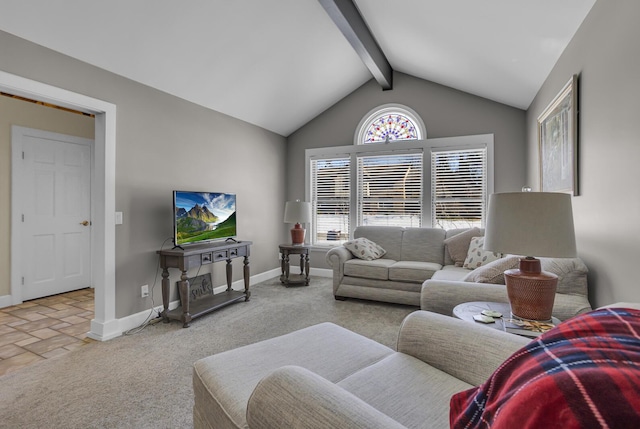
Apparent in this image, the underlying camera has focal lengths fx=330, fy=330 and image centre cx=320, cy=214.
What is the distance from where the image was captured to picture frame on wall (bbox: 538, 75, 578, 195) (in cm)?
234

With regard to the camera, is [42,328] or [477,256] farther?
[477,256]

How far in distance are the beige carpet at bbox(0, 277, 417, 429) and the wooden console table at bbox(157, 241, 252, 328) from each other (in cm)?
10

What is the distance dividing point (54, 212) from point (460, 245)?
520cm

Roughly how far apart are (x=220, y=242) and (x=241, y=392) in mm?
2874

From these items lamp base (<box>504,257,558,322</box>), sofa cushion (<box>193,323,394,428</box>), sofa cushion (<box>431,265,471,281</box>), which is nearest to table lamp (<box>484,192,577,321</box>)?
lamp base (<box>504,257,558,322</box>)

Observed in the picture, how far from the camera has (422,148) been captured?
187 inches

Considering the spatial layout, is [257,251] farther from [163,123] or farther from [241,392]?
[241,392]

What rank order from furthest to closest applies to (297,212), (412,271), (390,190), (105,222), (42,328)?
(390,190) → (297,212) → (412,271) → (42,328) → (105,222)

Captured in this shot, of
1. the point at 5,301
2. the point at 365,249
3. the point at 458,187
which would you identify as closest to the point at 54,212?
the point at 5,301

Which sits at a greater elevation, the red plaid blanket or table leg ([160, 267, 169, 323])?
the red plaid blanket

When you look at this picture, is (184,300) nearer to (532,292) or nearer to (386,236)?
(386,236)

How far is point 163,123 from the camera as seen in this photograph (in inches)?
137

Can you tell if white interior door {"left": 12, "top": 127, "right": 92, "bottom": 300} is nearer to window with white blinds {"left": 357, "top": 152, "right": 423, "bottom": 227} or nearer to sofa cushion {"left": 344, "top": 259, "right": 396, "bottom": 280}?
sofa cushion {"left": 344, "top": 259, "right": 396, "bottom": 280}

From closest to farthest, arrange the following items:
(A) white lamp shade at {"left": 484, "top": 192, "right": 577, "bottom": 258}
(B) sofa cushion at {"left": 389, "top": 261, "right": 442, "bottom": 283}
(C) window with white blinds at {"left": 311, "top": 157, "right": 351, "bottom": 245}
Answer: (A) white lamp shade at {"left": 484, "top": 192, "right": 577, "bottom": 258} < (B) sofa cushion at {"left": 389, "top": 261, "right": 442, "bottom": 283} < (C) window with white blinds at {"left": 311, "top": 157, "right": 351, "bottom": 245}
